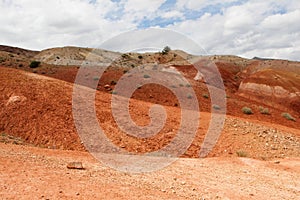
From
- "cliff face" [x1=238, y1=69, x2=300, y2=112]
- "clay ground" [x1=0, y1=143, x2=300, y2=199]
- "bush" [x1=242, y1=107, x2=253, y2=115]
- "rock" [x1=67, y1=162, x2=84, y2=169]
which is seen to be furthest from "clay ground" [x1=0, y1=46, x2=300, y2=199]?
"cliff face" [x1=238, y1=69, x2=300, y2=112]

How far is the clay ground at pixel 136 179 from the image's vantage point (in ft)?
19.6

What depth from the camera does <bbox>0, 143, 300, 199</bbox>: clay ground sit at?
5973 millimetres

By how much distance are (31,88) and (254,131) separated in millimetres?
9780

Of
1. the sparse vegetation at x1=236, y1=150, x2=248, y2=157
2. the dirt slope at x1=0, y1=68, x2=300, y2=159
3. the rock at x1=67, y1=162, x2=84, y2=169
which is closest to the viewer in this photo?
the rock at x1=67, y1=162, x2=84, y2=169

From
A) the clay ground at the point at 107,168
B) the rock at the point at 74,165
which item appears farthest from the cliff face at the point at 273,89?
the rock at the point at 74,165

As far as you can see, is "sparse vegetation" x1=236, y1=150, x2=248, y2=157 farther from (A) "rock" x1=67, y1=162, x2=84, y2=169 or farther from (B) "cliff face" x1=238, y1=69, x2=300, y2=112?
(B) "cliff face" x1=238, y1=69, x2=300, y2=112

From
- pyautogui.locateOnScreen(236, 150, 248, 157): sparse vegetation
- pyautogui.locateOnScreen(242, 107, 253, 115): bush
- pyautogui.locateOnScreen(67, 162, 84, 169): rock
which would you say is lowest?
pyautogui.locateOnScreen(236, 150, 248, 157): sparse vegetation

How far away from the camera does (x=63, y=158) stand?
8.62 m

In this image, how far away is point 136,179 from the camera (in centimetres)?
742

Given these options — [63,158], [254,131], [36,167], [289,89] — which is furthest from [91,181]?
[289,89]

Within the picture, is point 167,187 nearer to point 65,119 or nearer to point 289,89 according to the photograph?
point 65,119

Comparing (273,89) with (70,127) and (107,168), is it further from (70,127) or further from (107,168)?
(107,168)

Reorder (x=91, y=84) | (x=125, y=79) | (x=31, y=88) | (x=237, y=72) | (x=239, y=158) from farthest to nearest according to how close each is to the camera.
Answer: (x=237, y=72)
(x=125, y=79)
(x=91, y=84)
(x=31, y=88)
(x=239, y=158)

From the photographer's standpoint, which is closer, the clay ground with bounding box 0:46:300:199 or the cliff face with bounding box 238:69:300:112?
the clay ground with bounding box 0:46:300:199
